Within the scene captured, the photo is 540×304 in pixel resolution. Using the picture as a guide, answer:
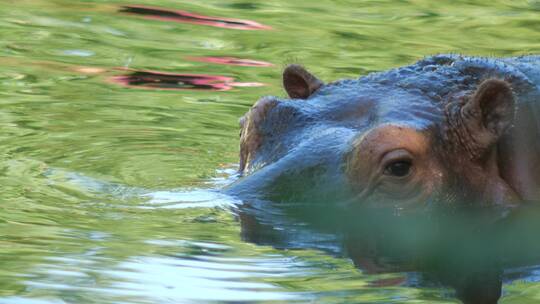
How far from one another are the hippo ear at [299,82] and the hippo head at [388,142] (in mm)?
250

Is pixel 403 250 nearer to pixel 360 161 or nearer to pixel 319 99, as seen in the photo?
pixel 360 161

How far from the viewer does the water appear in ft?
17.1

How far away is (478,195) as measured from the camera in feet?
21.2

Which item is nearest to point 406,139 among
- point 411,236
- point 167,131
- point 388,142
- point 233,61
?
point 388,142

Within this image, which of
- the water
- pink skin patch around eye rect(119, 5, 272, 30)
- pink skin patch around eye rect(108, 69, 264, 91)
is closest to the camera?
the water

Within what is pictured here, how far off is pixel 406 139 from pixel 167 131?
315 cm

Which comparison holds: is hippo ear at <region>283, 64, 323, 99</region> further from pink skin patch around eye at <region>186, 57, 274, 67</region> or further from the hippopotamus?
pink skin patch around eye at <region>186, 57, 274, 67</region>

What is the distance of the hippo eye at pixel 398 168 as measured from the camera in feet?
20.3

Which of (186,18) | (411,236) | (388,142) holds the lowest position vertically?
(186,18)

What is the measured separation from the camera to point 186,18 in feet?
43.7

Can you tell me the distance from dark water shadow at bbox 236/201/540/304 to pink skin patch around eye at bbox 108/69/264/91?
4.36 meters

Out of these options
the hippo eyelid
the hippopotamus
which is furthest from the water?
the hippo eyelid

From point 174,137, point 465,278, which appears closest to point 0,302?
point 465,278

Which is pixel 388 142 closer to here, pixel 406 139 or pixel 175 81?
pixel 406 139
